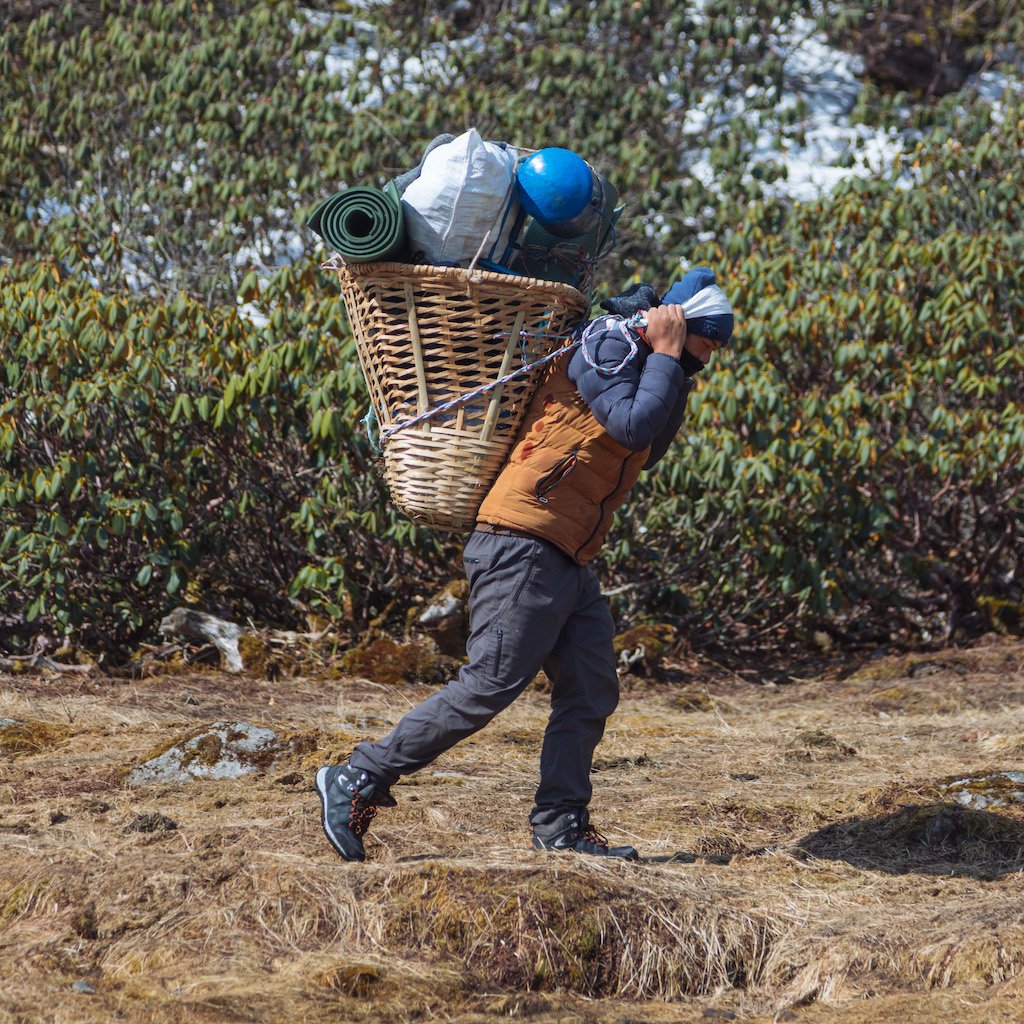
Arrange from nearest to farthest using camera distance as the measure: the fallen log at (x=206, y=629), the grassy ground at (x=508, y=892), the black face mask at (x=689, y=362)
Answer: the grassy ground at (x=508, y=892) → the black face mask at (x=689, y=362) → the fallen log at (x=206, y=629)

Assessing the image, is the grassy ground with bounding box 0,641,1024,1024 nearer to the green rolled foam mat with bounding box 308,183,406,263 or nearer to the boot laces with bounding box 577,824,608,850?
the boot laces with bounding box 577,824,608,850

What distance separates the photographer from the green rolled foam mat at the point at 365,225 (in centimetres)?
263

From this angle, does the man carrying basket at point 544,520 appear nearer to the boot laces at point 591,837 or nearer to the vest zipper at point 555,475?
the vest zipper at point 555,475

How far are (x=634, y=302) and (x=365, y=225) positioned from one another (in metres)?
0.71

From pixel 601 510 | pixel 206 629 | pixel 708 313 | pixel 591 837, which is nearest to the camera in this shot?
pixel 708 313

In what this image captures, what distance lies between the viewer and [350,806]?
280cm

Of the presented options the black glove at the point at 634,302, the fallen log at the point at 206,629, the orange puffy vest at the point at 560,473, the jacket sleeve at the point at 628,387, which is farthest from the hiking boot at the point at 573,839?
the fallen log at the point at 206,629

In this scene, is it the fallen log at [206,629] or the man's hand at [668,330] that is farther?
the fallen log at [206,629]

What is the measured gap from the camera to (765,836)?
11.2 feet

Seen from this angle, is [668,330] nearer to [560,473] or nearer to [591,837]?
[560,473]

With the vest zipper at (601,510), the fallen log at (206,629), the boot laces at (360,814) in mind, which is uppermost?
the vest zipper at (601,510)

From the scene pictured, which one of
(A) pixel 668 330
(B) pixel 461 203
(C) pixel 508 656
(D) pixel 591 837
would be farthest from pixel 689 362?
(D) pixel 591 837

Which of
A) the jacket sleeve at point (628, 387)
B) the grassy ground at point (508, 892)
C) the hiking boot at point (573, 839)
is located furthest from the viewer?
the hiking boot at point (573, 839)

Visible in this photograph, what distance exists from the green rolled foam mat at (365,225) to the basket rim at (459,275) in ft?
0.10
